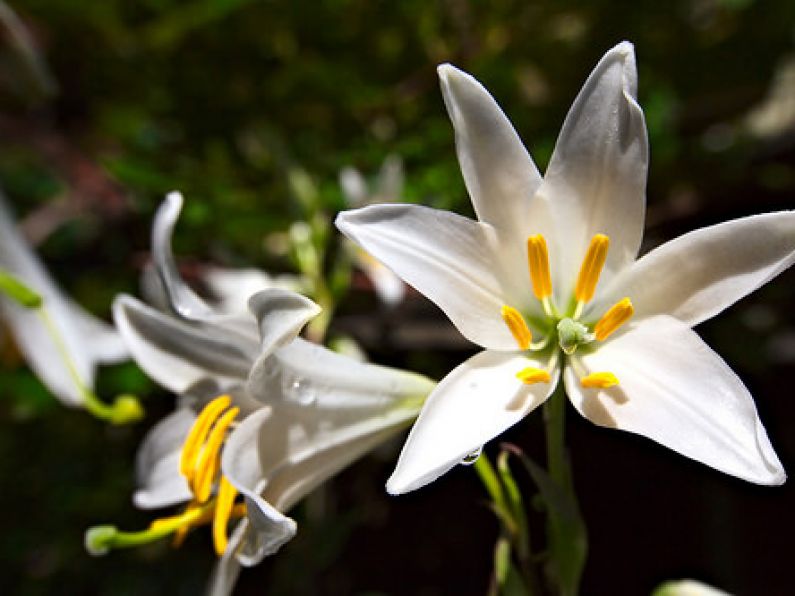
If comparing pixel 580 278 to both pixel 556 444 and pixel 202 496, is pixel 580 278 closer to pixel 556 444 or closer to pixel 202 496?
pixel 556 444

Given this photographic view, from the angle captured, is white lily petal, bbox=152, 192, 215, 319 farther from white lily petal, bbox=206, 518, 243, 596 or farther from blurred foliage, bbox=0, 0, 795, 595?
blurred foliage, bbox=0, 0, 795, 595

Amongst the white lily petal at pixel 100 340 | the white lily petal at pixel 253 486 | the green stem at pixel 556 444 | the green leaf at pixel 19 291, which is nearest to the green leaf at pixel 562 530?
the green stem at pixel 556 444

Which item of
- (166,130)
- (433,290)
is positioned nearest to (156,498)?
(433,290)

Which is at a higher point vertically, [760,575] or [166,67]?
[166,67]

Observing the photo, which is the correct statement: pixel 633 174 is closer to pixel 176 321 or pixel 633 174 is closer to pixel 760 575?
pixel 176 321

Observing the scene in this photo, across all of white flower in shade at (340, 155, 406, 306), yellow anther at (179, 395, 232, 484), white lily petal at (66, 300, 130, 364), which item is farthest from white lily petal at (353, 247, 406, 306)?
yellow anther at (179, 395, 232, 484)

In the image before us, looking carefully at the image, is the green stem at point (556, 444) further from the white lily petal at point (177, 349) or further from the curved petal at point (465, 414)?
the white lily petal at point (177, 349)
